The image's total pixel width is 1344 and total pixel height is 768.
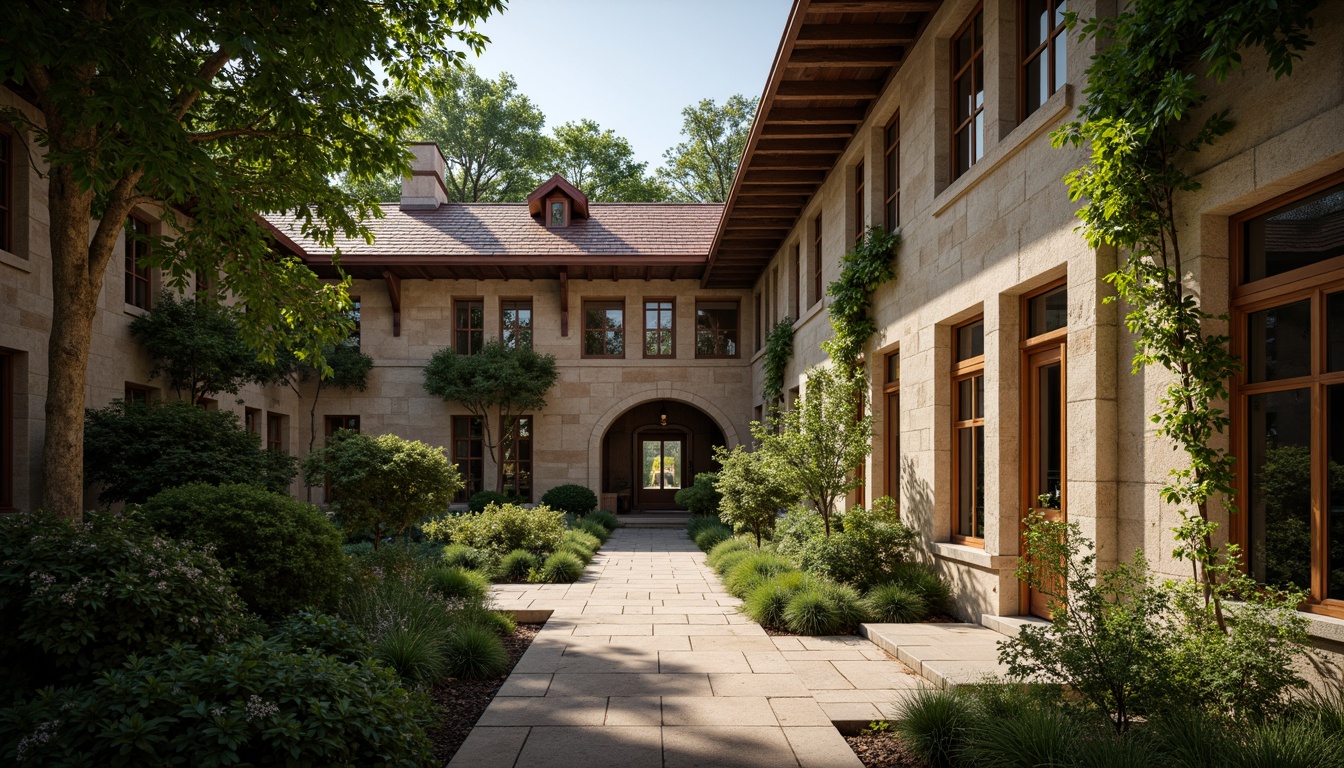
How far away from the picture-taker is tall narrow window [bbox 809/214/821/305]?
41.4 ft

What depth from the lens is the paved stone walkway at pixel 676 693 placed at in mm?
4012

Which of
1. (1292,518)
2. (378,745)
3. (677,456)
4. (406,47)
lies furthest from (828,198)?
(677,456)

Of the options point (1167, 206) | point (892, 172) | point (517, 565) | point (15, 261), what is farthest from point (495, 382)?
point (1167, 206)

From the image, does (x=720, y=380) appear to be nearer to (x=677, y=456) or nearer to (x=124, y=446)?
(x=677, y=456)

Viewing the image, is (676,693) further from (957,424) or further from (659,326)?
(659,326)

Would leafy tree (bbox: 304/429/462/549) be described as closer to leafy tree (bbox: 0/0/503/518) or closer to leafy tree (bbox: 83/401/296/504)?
leafy tree (bbox: 83/401/296/504)

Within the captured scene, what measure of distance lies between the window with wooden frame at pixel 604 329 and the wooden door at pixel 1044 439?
1306cm

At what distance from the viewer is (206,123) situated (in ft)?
26.9

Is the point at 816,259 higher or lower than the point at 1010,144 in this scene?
higher

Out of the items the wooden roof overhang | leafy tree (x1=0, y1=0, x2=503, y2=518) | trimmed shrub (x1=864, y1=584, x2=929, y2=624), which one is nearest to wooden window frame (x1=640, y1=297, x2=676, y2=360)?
the wooden roof overhang

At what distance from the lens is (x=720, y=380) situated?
1877cm

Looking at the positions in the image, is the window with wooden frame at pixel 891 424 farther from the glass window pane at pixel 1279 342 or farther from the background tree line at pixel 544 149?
the background tree line at pixel 544 149

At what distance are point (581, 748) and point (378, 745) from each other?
1147mm

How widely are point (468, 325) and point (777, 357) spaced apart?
765cm
